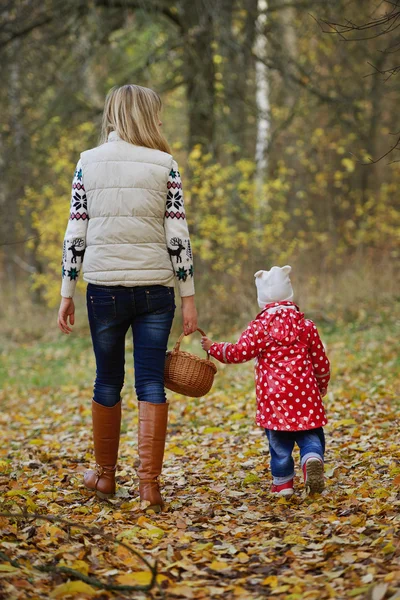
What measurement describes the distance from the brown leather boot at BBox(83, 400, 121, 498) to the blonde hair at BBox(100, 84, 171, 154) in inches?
54.9

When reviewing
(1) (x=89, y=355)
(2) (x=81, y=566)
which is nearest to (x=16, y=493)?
(2) (x=81, y=566)

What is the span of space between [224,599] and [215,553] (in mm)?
499

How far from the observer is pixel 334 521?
3449 mm

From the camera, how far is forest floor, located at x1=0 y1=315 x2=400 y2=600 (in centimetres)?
276

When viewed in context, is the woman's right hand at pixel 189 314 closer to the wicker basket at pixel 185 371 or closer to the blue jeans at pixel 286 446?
the wicker basket at pixel 185 371

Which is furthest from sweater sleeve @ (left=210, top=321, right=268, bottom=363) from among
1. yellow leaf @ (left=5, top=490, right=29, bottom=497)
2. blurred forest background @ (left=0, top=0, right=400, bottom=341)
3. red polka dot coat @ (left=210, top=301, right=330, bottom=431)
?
blurred forest background @ (left=0, top=0, right=400, bottom=341)

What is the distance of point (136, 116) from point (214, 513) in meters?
2.04

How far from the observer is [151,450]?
3.77 metres

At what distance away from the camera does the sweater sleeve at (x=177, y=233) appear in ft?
12.3

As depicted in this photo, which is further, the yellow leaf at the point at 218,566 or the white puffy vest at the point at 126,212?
the white puffy vest at the point at 126,212

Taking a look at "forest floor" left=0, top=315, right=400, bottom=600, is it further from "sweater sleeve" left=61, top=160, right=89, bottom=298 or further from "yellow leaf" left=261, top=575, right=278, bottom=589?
"sweater sleeve" left=61, top=160, right=89, bottom=298

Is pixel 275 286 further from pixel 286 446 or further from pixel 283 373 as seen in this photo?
pixel 286 446

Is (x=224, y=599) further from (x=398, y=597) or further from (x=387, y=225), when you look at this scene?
(x=387, y=225)

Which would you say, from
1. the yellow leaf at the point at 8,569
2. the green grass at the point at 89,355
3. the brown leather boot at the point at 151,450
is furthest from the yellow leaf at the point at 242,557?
the green grass at the point at 89,355
